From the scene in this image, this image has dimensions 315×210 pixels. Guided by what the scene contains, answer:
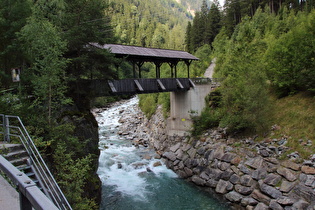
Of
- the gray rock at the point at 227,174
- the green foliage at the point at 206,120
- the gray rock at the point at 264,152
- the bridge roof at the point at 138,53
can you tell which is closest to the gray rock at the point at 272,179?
the gray rock at the point at 264,152

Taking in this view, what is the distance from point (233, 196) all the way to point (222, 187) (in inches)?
→ 43.6

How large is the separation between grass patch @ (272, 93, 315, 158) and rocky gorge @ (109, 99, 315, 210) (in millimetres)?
589

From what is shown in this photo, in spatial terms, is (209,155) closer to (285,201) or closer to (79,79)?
(285,201)

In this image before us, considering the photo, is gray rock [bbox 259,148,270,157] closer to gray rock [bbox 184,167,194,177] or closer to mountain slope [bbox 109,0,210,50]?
gray rock [bbox 184,167,194,177]

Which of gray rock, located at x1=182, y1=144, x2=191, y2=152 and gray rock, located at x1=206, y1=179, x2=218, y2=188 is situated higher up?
gray rock, located at x1=182, y1=144, x2=191, y2=152

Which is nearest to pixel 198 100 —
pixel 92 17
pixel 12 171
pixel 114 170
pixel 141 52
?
pixel 141 52

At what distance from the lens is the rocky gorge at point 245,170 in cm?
1228

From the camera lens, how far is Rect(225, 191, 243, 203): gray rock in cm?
1384

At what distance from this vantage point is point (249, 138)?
1686cm

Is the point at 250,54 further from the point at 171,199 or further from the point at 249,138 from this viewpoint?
the point at 171,199

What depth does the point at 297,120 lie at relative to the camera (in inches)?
621

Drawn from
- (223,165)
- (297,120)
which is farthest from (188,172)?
(297,120)

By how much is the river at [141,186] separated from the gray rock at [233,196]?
23.5 inches

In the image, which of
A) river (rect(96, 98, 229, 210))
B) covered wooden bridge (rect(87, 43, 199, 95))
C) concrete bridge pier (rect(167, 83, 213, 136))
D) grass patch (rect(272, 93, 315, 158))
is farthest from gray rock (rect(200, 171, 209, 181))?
covered wooden bridge (rect(87, 43, 199, 95))
